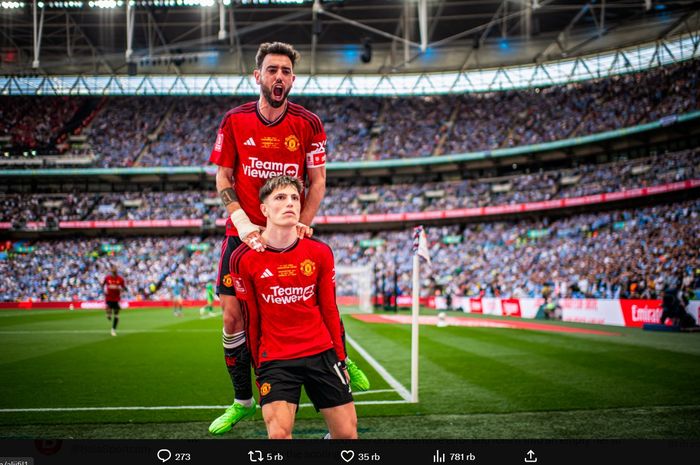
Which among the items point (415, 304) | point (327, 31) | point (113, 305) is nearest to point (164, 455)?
point (415, 304)

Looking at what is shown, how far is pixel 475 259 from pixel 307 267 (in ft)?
126

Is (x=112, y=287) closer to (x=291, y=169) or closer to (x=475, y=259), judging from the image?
(x=291, y=169)

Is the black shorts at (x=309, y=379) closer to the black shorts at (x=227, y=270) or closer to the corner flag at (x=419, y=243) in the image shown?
the black shorts at (x=227, y=270)

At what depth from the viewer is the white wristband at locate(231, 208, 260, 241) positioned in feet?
13.6

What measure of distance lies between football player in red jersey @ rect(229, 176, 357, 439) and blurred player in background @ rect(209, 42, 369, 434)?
0.61m

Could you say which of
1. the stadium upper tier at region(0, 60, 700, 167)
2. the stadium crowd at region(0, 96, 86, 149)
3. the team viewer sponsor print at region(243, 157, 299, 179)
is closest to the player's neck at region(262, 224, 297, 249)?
the team viewer sponsor print at region(243, 157, 299, 179)

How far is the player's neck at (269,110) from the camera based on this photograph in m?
4.68

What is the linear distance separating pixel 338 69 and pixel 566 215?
82.3 ft

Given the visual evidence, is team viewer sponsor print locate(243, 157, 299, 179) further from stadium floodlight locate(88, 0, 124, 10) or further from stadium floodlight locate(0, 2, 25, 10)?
stadium floodlight locate(0, 2, 25, 10)

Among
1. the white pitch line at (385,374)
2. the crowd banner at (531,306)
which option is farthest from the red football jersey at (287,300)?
the crowd banner at (531,306)

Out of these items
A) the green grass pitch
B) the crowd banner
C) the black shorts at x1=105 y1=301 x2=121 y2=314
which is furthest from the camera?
the crowd banner

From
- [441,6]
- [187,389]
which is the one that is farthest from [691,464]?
[441,6]

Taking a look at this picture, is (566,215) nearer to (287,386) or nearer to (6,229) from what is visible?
(6,229)

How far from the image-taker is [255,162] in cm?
470
